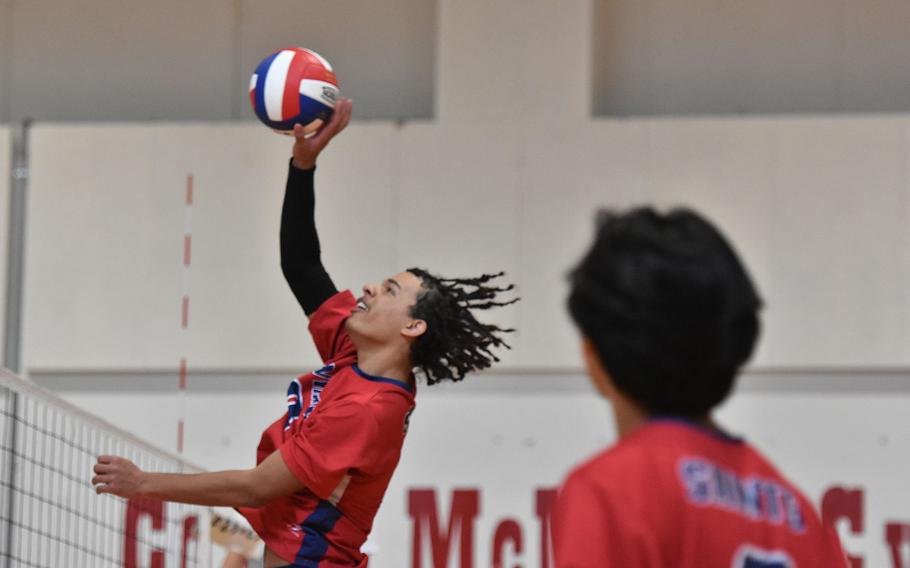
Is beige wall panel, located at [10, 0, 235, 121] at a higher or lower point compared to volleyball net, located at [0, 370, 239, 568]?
higher

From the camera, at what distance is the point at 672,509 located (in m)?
1.67

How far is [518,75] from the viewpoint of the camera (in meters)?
9.07

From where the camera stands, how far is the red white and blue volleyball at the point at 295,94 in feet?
13.3

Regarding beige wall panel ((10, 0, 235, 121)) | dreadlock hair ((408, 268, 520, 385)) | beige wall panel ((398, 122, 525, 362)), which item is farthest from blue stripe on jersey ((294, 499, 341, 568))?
beige wall panel ((10, 0, 235, 121))

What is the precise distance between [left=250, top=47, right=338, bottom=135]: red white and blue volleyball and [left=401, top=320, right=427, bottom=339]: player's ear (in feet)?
2.11

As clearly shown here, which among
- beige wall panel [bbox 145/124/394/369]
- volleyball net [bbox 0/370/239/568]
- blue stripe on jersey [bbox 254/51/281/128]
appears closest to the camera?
blue stripe on jersey [bbox 254/51/281/128]

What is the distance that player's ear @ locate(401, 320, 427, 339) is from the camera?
3.70 metres

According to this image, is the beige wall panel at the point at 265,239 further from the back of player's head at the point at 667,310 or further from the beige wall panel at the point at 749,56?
the back of player's head at the point at 667,310

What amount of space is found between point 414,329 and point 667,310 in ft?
6.69

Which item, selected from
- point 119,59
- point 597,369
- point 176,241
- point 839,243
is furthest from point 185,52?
point 597,369

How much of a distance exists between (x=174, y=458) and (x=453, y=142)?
3.48m

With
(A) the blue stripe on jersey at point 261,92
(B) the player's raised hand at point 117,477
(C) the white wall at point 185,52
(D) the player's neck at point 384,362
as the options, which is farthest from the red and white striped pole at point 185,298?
(B) the player's raised hand at point 117,477

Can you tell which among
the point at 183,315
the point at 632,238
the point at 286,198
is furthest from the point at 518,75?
the point at 632,238

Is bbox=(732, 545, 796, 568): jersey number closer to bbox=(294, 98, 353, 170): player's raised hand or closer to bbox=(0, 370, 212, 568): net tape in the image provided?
bbox=(294, 98, 353, 170): player's raised hand
